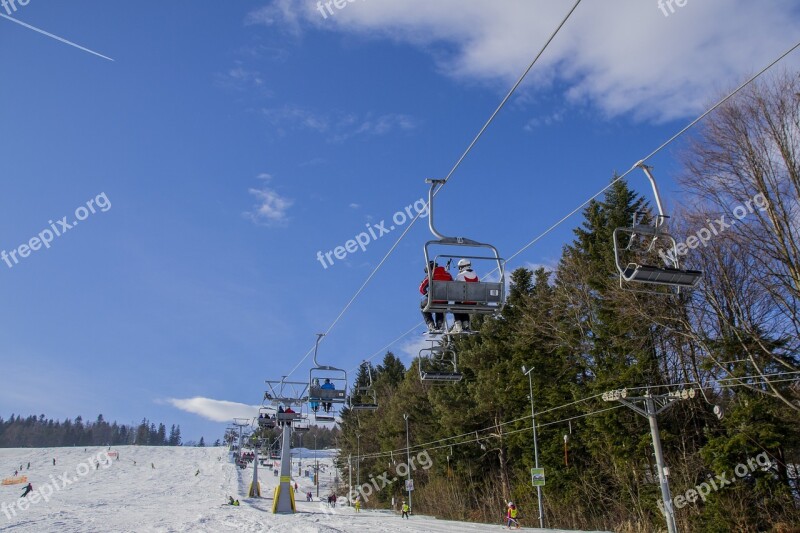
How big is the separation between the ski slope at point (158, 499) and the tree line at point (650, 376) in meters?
5.68

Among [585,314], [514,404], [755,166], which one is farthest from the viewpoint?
[514,404]

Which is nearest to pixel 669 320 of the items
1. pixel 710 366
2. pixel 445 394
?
pixel 710 366

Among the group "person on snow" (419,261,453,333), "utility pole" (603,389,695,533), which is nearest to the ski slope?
"utility pole" (603,389,695,533)

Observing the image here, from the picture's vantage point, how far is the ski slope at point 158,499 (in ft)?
80.8

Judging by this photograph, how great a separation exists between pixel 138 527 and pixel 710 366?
25116 mm

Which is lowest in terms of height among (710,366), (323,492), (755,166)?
(323,492)

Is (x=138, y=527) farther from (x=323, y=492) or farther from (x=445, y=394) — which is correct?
(x=323, y=492)

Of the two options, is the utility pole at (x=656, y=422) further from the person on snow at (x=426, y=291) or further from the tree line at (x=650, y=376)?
the person on snow at (x=426, y=291)

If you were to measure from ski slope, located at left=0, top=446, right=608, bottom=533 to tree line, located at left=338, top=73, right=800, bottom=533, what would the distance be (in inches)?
224

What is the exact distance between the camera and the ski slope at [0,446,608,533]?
2464 cm

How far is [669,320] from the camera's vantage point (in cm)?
2733

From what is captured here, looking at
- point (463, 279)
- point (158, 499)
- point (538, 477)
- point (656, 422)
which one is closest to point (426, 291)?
point (463, 279)

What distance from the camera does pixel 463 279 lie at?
429 inches

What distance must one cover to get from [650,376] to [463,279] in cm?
2166
